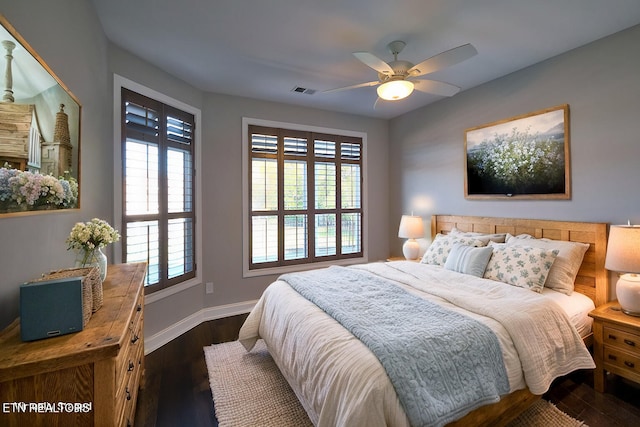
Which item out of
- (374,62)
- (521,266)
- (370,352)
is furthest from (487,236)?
(370,352)

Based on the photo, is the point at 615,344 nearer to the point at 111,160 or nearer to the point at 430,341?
the point at 430,341

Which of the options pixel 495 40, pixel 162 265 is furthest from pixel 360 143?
pixel 162 265

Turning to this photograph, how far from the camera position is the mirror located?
104 centimetres

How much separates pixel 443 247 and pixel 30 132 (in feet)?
11.0

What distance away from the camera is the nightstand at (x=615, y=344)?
199 centimetres

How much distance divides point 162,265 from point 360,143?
10.8 ft

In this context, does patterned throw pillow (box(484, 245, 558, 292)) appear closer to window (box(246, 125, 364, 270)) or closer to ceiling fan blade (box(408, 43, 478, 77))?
ceiling fan blade (box(408, 43, 478, 77))

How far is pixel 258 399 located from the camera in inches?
82.7

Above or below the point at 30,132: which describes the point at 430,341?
below

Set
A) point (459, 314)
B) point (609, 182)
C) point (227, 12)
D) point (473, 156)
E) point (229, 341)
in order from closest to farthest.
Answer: point (459, 314)
point (227, 12)
point (609, 182)
point (229, 341)
point (473, 156)

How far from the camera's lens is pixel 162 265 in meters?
3.01

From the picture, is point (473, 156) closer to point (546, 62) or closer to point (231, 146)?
point (546, 62)

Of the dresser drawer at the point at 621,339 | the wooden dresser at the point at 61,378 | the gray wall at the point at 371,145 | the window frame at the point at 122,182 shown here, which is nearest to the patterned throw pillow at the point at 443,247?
the gray wall at the point at 371,145

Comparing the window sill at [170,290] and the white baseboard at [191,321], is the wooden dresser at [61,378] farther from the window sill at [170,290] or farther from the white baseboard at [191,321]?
the white baseboard at [191,321]
